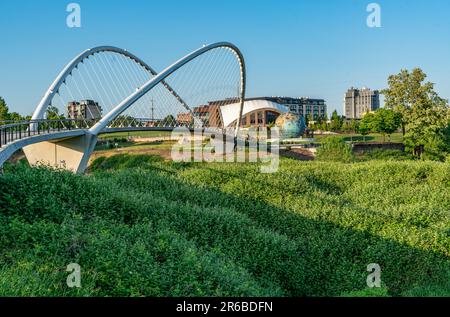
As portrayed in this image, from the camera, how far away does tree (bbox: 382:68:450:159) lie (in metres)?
41.8

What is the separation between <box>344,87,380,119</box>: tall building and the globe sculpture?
75.6 m

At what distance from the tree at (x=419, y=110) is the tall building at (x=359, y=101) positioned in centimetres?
8396

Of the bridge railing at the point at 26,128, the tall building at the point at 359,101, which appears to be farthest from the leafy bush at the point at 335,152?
the tall building at the point at 359,101

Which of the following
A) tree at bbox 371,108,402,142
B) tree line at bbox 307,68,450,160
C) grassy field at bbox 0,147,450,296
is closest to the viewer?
grassy field at bbox 0,147,450,296

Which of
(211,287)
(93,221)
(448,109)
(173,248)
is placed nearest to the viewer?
(211,287)

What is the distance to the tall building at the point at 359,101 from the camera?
129000 millimetres

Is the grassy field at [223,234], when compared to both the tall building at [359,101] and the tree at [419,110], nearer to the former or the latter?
the tree at [419,110]

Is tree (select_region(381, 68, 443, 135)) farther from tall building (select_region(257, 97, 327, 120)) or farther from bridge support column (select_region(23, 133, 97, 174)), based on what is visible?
tall building (select_region(257, 97, 327, 120))

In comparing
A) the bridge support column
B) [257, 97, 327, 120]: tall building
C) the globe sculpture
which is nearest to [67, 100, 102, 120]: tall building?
the bridge support column

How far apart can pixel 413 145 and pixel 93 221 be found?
38679 millimetres
